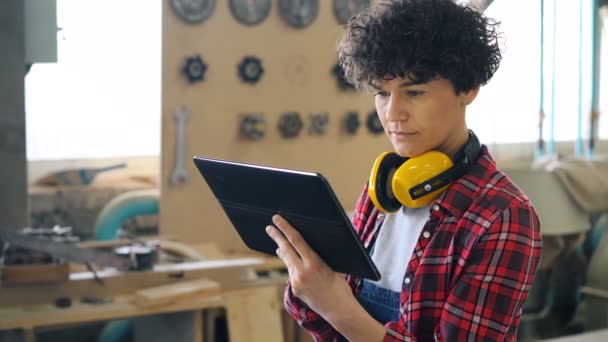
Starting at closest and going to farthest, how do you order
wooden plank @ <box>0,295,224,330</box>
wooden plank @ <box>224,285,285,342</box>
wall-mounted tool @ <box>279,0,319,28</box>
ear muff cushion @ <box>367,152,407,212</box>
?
1. ear muff cushion @ <box>367,152,407,212</box>
2. wooden plank @ <box>0,295,224,330</box>
3. wooden plank @ <box>224,285,285,342</box>
4. wall-mounted tool @ <box>279,0,319,28</box>

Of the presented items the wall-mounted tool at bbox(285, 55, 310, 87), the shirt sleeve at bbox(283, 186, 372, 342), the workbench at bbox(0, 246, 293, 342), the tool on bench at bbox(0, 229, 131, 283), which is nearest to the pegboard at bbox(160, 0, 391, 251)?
the wall-mounted tool at bbox(285, 55, 310, 87)

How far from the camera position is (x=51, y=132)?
3.28m

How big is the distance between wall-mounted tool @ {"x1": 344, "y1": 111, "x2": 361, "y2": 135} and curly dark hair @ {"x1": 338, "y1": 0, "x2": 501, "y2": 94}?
8.12 feet

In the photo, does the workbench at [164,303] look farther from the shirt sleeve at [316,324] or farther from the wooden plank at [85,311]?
the shirt sleeve at [316,324]

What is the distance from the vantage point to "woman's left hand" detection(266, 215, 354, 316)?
1209 millimetres

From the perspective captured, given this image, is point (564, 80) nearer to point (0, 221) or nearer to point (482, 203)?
point (0, 221)

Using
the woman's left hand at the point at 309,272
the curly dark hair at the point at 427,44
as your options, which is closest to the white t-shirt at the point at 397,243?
the woman's left hand at the point at 309,272

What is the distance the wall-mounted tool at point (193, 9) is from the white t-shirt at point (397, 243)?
2.18 m

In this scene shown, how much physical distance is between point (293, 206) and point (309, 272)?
119 millimetres

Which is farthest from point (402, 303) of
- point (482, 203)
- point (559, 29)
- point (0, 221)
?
point (559, 29)

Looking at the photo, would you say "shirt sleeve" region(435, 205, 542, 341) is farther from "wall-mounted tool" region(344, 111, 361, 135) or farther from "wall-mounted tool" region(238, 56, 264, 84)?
"wall-mounted tool" region(344, 111, 361, 135)

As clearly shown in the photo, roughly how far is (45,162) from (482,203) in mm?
2561

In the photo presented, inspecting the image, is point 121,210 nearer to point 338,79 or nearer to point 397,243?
point 338,79

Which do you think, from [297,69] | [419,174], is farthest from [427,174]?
[297,69]
